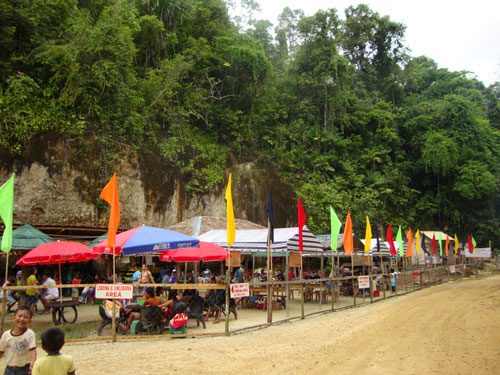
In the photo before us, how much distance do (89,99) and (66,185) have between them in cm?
471

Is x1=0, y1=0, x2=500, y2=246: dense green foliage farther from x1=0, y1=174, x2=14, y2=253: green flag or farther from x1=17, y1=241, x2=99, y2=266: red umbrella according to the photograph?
x1=0, y1=174, x2=14, y2=253: green flag

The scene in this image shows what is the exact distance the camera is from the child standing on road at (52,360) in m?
3.56

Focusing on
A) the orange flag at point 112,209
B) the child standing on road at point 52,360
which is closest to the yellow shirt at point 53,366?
the child standing on road at point 52,360

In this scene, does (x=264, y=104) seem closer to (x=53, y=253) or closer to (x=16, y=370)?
(x=53, y=253)

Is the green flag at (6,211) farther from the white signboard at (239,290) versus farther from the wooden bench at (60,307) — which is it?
the white signboard at (239,290)

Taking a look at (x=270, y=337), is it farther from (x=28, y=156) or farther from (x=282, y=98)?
(x=282, y=98)

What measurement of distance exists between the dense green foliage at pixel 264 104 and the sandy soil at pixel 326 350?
1412cm

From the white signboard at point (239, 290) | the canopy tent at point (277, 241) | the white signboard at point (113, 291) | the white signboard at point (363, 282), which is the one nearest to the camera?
the white signboard at point (113, 291)

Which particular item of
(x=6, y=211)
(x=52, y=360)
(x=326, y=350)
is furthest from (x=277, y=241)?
(x=52, y=360)

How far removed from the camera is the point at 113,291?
8.80 meters

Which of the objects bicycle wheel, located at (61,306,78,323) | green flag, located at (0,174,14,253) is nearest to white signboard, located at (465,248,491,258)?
bicycle wheel, located at (61,306,78,323)

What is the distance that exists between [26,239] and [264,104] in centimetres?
2048

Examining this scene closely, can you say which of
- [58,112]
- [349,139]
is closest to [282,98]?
[349,139]

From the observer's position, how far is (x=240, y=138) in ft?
93.6
